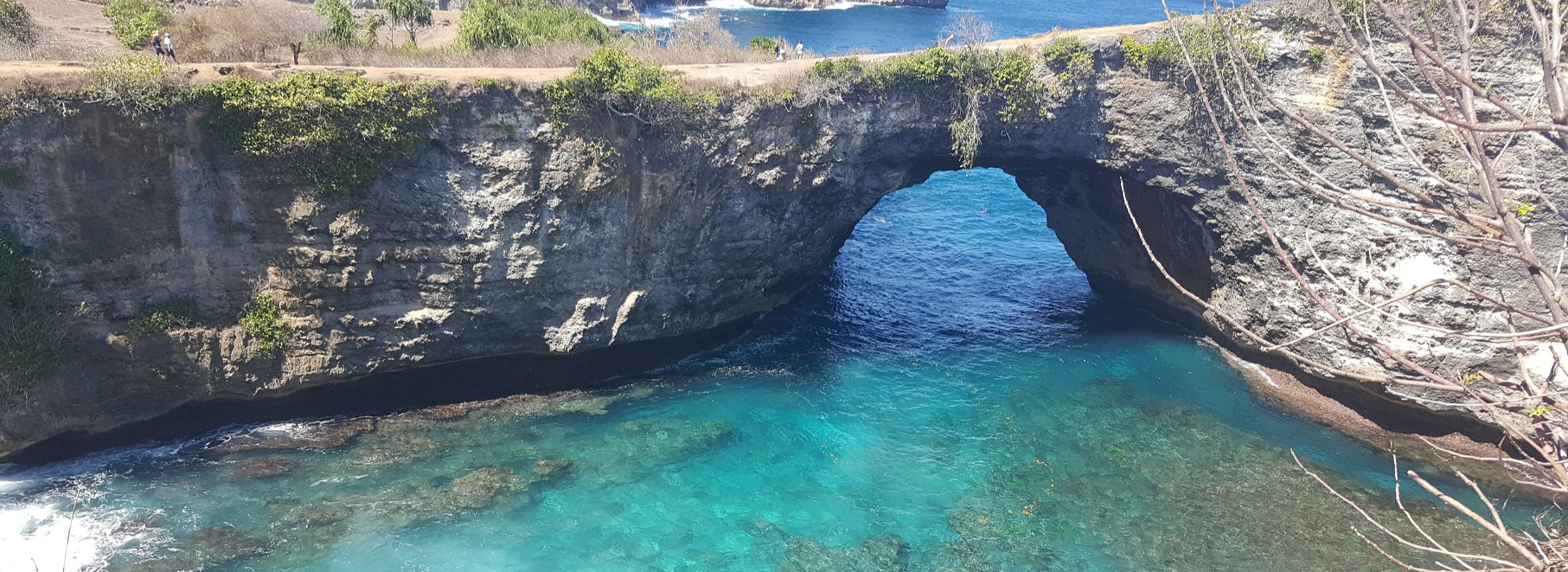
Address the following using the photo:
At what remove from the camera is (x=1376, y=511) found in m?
20.0

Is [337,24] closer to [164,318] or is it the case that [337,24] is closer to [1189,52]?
[164,318]

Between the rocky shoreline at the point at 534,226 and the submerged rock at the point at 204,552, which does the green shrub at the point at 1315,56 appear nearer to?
the rocky shoreline at the point at 534,226

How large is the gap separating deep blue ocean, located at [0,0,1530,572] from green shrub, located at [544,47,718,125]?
7.68 m

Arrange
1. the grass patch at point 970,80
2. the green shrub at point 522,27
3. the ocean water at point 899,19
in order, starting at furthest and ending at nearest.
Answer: the ocean water at point 899,19
the green shrub at point 522,27
the grass patch at point 970,80

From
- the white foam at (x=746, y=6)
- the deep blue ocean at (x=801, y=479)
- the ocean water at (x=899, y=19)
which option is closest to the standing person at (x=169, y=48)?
→ the deep blue ocean at (x=801, y=479)

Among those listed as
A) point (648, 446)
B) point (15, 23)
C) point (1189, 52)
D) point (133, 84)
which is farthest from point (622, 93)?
point (1189, 52)

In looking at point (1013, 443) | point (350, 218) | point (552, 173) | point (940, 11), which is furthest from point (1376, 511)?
point (940, 11)

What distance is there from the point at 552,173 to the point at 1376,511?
20758 mm

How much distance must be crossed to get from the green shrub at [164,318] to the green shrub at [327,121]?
4.10 metres

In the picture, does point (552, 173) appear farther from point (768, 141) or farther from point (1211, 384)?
point (1211, 384)

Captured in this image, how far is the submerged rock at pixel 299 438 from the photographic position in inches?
821

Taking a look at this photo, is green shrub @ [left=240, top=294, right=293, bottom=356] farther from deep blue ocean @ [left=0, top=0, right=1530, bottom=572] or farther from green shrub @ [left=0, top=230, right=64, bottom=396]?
green shrub @ [left=0, top=230, right=64, bottom=396]

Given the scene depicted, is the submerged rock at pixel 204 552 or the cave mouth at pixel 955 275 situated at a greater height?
the cave mouth at pixel 955 275

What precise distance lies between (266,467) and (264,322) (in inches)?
133
